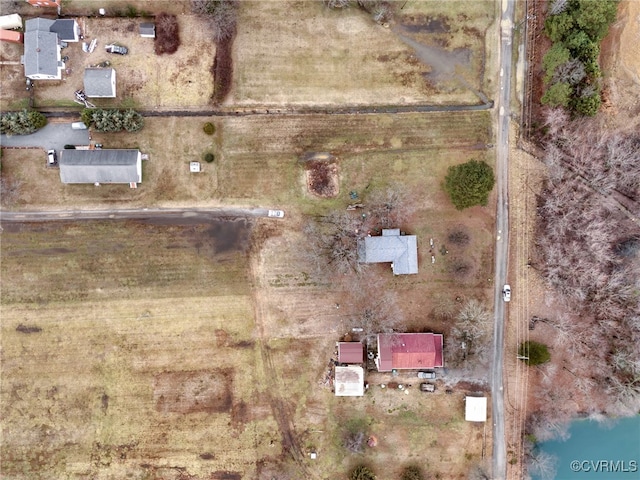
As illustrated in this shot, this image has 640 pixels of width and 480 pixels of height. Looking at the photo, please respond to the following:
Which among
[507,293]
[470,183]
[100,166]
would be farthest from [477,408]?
[100,166]

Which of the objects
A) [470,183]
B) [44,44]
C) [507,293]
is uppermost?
[44,44]

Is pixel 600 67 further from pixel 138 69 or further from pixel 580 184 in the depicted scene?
pixel 138 69

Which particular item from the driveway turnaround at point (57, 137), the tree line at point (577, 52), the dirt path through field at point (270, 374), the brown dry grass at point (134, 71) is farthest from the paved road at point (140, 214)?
the tree line at point (577, 52)

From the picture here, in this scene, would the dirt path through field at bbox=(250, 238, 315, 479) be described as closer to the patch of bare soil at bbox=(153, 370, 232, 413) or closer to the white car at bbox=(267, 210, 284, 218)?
the white car at bbox=(267, 210, 284, 218)

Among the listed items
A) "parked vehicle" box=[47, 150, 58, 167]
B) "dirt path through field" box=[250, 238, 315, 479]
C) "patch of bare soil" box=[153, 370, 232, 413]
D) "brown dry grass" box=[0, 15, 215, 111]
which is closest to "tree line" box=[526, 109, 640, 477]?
"dirt path through field" box=[250, 238, 315, 479]

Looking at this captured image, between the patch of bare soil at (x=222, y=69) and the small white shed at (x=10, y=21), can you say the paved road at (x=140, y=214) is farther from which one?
the small white shed at (x=10, y=21)

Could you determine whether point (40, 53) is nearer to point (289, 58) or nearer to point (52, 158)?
point (52, 158)
